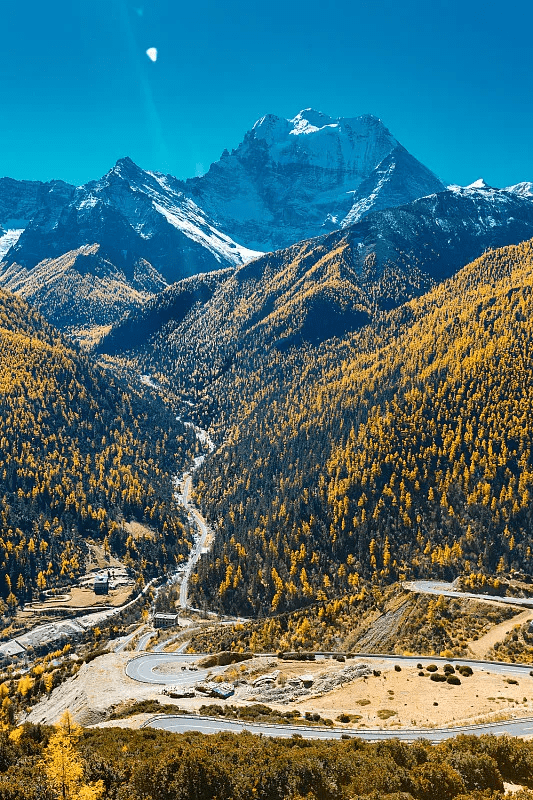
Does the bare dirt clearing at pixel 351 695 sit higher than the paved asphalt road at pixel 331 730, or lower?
lower

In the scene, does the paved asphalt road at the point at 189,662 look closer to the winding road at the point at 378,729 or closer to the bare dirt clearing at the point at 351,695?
the winding road at the point at 378,729

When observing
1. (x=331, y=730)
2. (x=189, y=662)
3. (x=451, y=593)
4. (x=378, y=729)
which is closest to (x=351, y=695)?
(x=378, y=729)

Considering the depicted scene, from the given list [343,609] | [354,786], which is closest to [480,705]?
[354,786]

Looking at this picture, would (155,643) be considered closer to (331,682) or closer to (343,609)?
(343,609)

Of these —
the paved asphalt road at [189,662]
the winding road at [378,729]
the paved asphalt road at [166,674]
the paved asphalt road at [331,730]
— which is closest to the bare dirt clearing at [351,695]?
the paved asphalt road at [189,662]

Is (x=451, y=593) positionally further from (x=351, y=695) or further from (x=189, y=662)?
(x=189, y=662)

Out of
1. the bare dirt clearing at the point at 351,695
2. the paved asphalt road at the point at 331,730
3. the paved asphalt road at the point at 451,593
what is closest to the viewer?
the paved asphalt road at the point at 331,730

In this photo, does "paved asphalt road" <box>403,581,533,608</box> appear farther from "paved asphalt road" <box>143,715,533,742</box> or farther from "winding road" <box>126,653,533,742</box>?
"paved asphalt road" <box>143,715,533,742</box>
